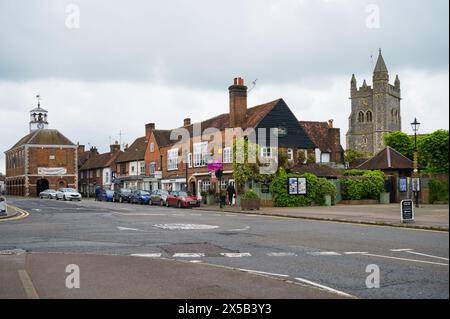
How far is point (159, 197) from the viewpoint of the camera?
46.1m

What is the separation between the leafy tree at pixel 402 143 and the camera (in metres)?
64.9

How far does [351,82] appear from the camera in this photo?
13788 cm

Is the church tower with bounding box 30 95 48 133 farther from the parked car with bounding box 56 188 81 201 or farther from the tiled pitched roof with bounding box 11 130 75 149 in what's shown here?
the parked car with bounding box 56 188 81 201

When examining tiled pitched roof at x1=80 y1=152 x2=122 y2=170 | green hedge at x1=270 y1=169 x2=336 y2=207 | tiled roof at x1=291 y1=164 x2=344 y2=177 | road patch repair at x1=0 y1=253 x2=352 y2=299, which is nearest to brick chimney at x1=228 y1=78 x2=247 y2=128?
tiled roof at x1=291 y1=164 x2=344 y2=177

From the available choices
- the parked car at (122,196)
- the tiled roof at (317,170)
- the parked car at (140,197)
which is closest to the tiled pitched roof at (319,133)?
the tiled roof at (317,170)

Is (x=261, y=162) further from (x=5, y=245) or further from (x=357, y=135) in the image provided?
(x=357, y=135)

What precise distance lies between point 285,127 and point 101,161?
1984 inches

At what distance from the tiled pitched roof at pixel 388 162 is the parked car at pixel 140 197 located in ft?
64.8

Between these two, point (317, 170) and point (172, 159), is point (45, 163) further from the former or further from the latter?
point (317, 170)

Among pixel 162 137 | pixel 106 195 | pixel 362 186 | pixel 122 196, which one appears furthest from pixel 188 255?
pixel 162 137

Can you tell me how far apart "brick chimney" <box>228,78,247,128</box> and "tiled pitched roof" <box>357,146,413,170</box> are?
38.3 ft

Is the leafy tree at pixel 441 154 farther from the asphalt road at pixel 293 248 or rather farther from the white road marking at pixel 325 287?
the white road marking at pixel 325 287

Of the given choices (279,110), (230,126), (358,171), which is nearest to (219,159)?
(230,126)

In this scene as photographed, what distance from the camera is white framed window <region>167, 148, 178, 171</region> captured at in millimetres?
58031
